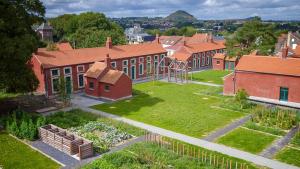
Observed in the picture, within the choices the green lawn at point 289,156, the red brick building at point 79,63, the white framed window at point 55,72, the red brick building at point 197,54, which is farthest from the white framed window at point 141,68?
the green lawn at point 289,156

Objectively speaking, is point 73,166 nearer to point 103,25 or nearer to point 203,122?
point 203,122

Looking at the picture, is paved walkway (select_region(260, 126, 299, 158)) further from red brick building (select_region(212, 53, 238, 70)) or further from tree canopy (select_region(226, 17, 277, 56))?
red brick building (select_region(212, 53, 238, 70))

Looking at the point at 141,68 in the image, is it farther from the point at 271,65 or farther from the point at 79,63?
the point at 271,65

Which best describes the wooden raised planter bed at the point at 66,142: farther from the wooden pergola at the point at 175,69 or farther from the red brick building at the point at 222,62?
the red brick building at the point at 222,62

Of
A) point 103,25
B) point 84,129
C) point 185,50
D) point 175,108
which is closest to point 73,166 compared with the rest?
point 84,129

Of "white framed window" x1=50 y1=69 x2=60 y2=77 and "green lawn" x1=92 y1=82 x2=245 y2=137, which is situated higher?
"white framed window" x1=50 y1=69 x2=60 y2=77

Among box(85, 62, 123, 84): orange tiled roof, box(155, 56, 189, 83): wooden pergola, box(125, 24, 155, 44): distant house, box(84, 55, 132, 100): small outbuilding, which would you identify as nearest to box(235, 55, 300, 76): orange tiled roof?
box(155, 56, 189, 83): wooden pergola

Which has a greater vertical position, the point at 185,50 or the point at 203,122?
the point at 185,50
